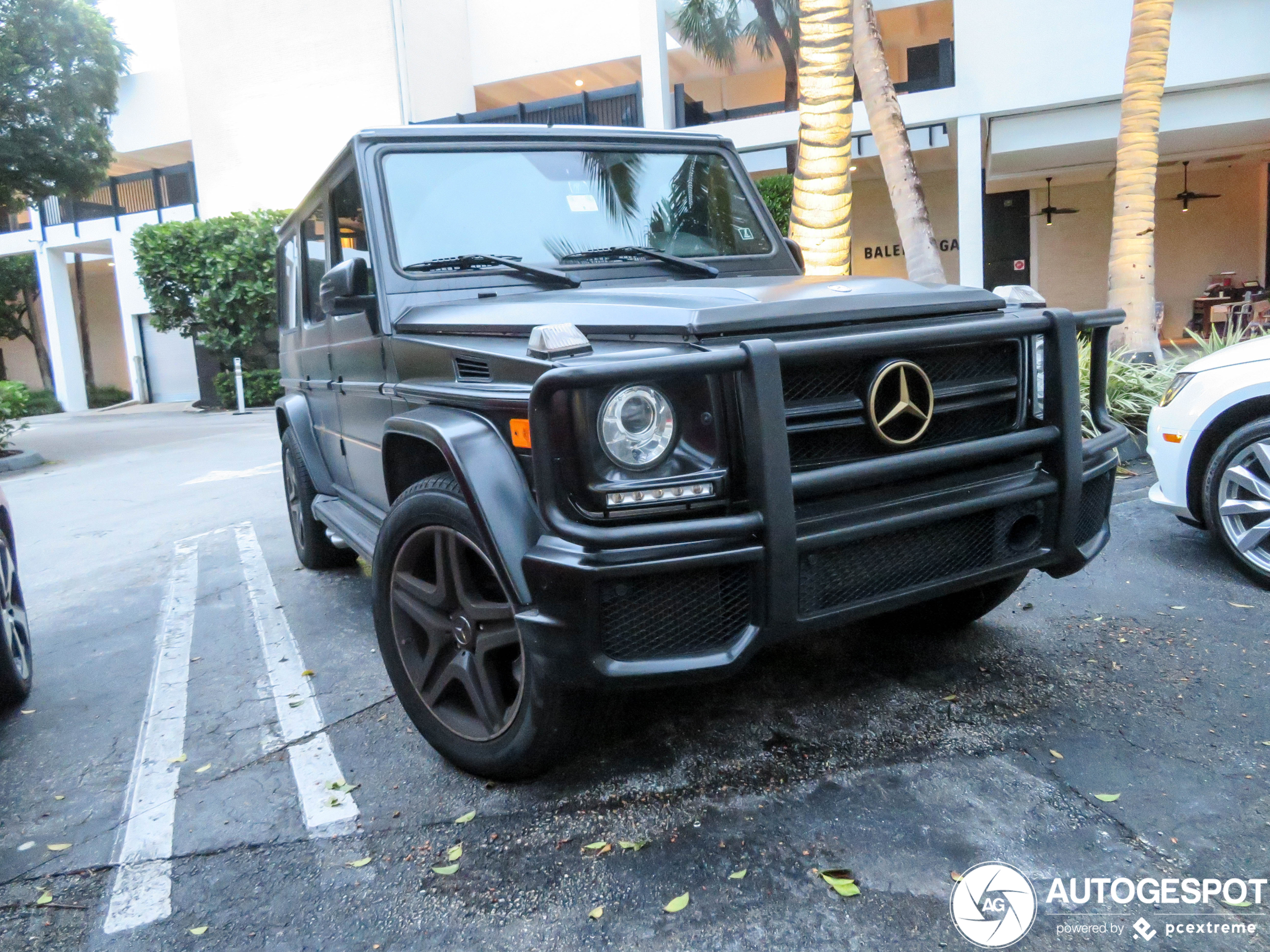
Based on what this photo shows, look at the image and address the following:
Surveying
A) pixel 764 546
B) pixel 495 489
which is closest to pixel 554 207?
pixel 495 489

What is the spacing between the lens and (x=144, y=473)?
11453mm

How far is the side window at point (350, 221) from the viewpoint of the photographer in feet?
11.6

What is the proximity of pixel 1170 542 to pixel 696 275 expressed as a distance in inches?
121

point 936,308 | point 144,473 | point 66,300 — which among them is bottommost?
→ point 144,473

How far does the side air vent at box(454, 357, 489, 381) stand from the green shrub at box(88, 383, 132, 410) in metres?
30.2

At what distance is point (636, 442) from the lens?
7.50 ft

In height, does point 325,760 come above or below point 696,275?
below

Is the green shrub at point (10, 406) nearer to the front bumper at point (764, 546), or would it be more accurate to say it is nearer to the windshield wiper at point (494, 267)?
the windshield wiper at point (494, 267)

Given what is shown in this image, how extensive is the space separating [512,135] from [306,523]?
2.87m

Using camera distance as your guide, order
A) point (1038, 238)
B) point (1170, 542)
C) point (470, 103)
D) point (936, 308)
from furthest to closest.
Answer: point (470, 103) < point (1038, 238) < point (1170, 542) < point (936, 308)

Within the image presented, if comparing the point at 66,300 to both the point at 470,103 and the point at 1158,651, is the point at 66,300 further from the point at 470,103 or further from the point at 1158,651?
the point at 1158,651

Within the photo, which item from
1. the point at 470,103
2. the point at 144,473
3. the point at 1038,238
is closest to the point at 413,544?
the point at 144,473

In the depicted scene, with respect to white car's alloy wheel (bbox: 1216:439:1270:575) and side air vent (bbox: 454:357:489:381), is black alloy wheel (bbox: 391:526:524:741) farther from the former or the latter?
white car's alloy wheel (bbox: 1216:439:1270:575)

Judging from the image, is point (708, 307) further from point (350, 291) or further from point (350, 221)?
point (350, 221)
